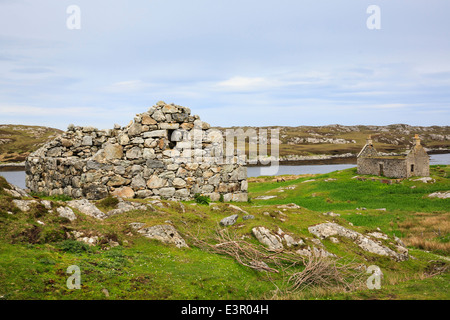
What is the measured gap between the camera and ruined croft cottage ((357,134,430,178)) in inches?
1728

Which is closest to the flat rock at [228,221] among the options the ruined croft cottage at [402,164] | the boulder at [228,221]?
the boulder at [228,221]

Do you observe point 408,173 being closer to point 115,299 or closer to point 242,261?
point 242,261

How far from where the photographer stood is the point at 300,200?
3656cm

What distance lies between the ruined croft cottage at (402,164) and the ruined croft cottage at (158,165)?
33.4 metres

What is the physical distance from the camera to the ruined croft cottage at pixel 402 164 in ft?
144

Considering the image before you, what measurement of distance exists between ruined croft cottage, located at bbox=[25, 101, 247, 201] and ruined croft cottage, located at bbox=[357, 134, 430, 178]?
33.4m

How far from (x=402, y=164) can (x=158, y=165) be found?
37.6m

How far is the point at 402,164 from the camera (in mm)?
44031

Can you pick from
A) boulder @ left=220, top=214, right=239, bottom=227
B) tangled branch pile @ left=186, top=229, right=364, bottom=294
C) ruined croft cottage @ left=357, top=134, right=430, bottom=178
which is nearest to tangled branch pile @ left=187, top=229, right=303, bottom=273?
tangled branch pile @ left=186, top=229, right=364, bottom=294

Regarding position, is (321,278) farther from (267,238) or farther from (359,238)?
(359,238)

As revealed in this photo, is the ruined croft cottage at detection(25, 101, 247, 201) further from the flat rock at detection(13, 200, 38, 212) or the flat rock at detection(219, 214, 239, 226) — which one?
the flat rock at detection(13, 200, 38, 212)

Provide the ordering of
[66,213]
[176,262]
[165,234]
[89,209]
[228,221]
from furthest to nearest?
[228,221] < [89,209] < [165,234] < [66,213] < [176,262]

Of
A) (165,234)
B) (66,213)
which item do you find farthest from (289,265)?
(66,213)
